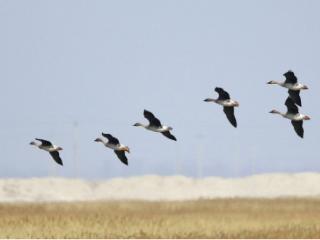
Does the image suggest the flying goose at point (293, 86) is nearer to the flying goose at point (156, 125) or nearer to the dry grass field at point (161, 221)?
the flying goose at point (156, 125)

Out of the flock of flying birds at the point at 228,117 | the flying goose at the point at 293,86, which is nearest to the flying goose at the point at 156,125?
the flock of flying birds at the point at 228,117

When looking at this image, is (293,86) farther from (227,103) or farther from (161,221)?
(161,221)

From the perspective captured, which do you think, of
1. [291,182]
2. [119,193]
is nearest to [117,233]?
[119,193]

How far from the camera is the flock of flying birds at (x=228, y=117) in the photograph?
3650 cm

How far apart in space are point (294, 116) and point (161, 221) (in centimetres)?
1340

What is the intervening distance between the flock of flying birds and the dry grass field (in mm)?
7859

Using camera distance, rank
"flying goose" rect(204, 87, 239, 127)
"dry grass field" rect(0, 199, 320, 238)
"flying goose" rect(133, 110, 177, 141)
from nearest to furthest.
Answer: "flying goose" rect(133, 110, 177, 141) < "flying goose" rect(204, 87, 239, 127) < "dry grass field" rect(0, 199, 320, 238)

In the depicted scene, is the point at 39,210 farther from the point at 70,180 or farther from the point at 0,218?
the point at 70,180

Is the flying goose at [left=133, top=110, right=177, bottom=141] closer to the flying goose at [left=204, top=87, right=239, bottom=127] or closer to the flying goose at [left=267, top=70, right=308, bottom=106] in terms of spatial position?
the flying goose at [left=204, top=87, right=239, bottom=127]

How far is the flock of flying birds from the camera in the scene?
36.5 m

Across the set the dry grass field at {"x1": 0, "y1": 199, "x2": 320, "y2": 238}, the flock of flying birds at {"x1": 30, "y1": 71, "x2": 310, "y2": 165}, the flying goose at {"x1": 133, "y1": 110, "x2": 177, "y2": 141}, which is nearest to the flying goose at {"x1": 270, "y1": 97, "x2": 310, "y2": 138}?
the flock of flying birds at {"x1": 30, "y1": 71, "x2": 310, "y2": 165}

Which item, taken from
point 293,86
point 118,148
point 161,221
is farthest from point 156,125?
point 161,221

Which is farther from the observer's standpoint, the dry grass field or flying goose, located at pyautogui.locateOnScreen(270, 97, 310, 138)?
the dry grass field

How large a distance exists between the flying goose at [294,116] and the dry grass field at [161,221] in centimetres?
804
